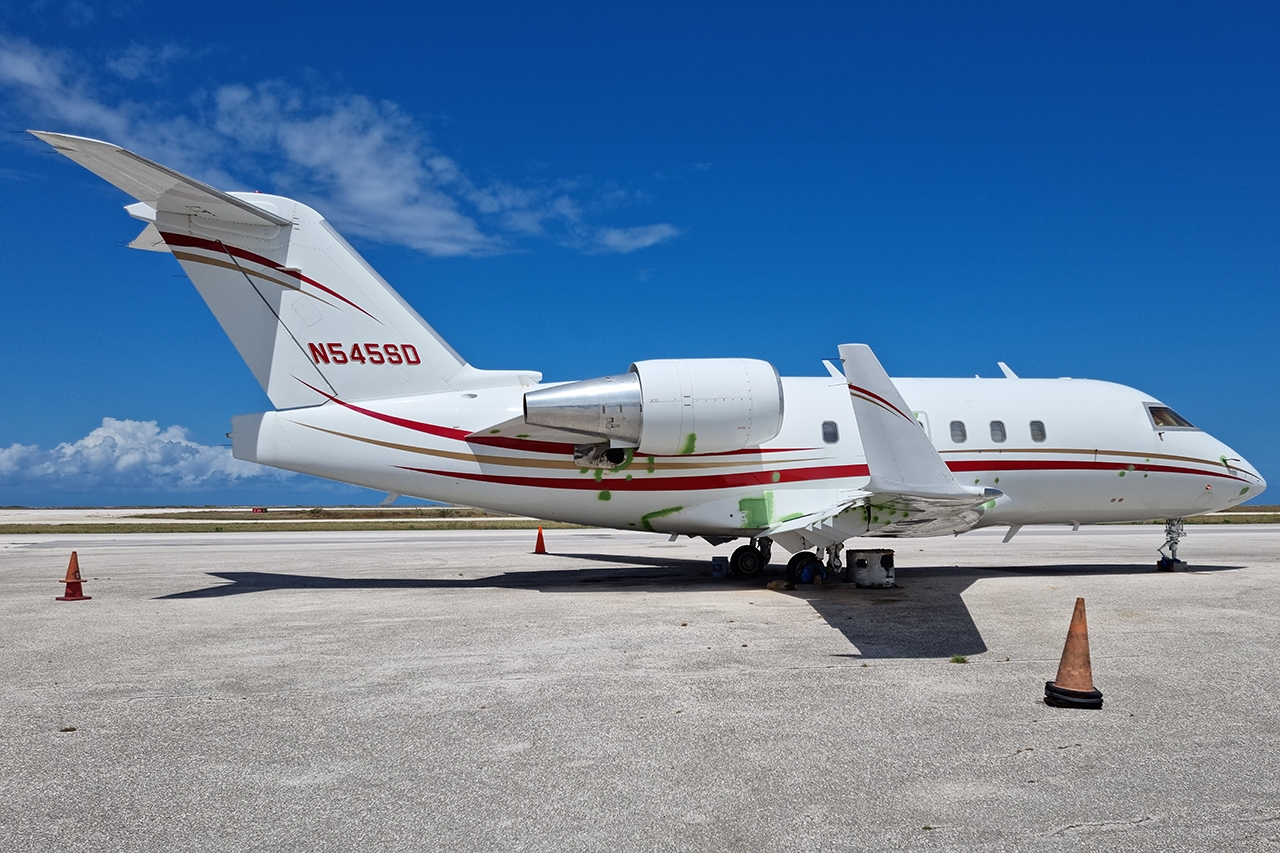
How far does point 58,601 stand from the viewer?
1266 cm

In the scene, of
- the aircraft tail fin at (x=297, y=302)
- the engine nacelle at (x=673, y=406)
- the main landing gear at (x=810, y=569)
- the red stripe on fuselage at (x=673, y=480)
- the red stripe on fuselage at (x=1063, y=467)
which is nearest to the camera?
the engine nacelle at (x=673, y=406)

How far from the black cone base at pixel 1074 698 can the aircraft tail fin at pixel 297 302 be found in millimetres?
9561

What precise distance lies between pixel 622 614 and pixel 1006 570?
375 inches

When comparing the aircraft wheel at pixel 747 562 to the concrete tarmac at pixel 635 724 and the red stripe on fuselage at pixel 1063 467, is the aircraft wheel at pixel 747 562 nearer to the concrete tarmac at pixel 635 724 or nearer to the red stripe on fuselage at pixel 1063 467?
the concrete tarmac at pixel 635 724

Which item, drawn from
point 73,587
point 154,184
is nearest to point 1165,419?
point 154,184

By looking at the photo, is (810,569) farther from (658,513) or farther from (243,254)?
(243,254)

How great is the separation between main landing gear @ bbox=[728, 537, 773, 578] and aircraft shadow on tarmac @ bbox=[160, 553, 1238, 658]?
0.23 m

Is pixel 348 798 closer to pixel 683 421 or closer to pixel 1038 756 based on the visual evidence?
pixel 1038 756

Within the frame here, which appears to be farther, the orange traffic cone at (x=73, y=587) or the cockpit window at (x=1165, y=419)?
the cockpit window at (x=1165, y=419)

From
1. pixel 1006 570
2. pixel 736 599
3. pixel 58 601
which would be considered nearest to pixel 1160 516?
pixel 1006 570

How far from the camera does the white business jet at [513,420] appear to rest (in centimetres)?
1227

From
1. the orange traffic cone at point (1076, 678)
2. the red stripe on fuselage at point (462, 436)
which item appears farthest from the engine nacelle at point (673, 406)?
the orange traffic cone at point (1076, 678)

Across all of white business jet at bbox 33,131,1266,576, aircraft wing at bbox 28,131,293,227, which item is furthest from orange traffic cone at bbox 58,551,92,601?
aircraft wing at bbox 28,131,293,227

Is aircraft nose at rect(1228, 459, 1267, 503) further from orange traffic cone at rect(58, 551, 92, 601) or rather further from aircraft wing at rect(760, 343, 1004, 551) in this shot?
orange traffic cone at rect(58, 551, 92, 601)
